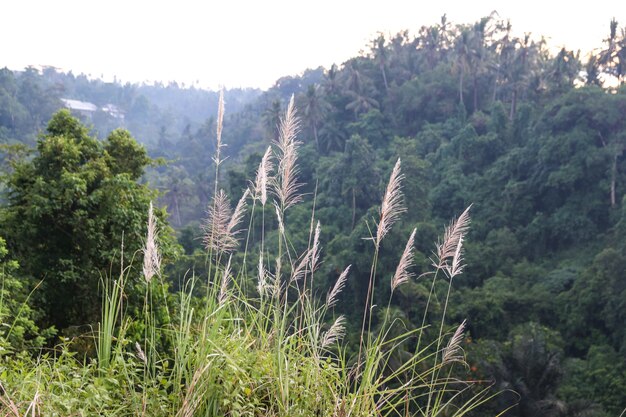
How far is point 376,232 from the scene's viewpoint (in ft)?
8.11

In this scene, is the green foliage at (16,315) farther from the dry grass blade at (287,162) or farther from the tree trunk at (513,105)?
the tree trunk at (513,105)

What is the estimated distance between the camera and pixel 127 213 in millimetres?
7762

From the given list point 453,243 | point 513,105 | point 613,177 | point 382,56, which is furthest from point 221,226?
point 382,56

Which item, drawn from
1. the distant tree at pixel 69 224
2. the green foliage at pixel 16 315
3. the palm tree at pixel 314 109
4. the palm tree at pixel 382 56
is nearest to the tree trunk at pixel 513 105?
the palm tree at pixel 382 56

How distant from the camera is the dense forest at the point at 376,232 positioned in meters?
1.88

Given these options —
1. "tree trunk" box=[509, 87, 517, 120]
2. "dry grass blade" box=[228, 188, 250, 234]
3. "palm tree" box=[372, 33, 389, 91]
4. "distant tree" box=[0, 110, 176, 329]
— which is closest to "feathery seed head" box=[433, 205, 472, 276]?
"dry grass blade" box=[228, 188, 250, 234]

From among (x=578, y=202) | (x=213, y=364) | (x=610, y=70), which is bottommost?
(x=578, y=202)

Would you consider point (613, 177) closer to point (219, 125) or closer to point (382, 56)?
point (382, 56)

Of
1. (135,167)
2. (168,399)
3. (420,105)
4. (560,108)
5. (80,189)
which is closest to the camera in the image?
(168,399)

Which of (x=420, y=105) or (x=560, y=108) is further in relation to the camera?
(x=420, y=105)

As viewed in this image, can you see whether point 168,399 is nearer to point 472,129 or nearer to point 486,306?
point 486,306

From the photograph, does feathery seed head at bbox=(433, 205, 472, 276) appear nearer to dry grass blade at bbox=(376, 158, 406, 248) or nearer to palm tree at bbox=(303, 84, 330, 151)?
dry grass blade at bbox=(376, 158, 406, 248)

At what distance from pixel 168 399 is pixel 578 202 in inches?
1016

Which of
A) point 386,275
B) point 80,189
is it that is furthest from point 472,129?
point 80,189
